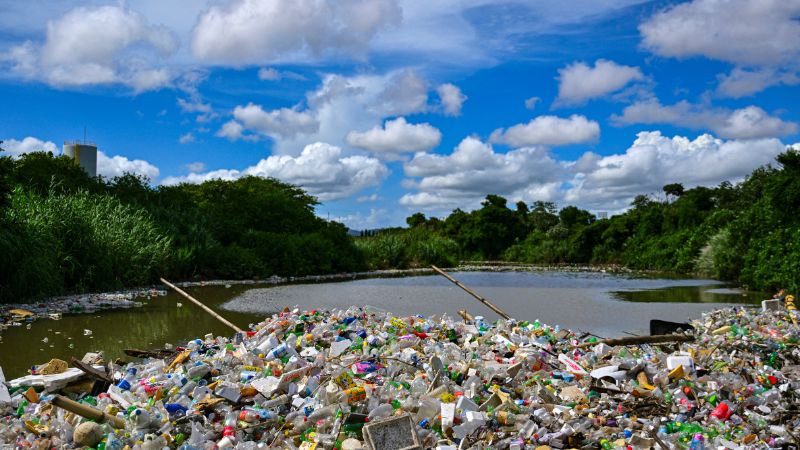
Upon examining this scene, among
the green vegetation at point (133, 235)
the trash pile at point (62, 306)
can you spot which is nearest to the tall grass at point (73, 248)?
the green vegetation at point (133, 235)

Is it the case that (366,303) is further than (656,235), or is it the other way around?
(656,235)

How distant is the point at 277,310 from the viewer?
33.2 ft

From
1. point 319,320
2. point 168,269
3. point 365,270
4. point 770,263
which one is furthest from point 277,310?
point 365,270

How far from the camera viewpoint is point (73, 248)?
11.5m

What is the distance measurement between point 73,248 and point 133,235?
222cm

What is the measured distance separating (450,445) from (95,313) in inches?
298

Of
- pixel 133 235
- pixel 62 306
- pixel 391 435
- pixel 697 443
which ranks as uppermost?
pixel 133 235

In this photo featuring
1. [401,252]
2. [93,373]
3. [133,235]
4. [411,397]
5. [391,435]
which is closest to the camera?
[391,435]

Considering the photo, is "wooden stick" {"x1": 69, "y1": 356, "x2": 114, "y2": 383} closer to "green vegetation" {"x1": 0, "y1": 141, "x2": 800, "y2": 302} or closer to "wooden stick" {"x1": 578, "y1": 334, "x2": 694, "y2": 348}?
"wooden stick" {"x1": 578, "y1": 334, "x2": 694, "y2": 348}

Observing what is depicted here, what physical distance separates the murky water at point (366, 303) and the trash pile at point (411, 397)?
6.80 ft

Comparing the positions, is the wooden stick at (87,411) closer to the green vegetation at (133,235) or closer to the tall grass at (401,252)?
the green vegetation at (133,235)

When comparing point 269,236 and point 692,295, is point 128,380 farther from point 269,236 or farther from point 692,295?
point 269,236

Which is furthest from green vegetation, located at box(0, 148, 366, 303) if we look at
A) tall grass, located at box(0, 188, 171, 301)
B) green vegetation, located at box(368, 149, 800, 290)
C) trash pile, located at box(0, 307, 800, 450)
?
trash pile, located at box(0, 307, 800, 450)

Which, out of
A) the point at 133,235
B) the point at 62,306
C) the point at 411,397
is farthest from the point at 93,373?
the point at 133,235
